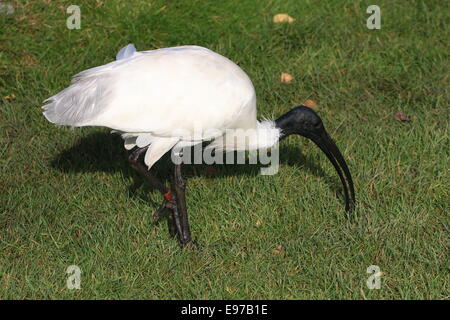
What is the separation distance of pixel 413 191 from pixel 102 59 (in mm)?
2923

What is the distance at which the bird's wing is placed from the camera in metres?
4.68

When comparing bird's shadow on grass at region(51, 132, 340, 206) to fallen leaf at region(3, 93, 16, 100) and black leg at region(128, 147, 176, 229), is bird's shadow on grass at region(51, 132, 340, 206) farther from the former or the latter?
fallen leaf at region(3, 93, 16, 100)

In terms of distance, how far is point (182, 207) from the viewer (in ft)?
16.1

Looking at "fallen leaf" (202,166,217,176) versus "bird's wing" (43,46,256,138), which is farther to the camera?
"fallen leaf" (202,166,217,176)

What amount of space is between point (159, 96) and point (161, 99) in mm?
21

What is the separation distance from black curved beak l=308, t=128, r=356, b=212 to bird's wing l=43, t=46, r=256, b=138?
573 millimetres

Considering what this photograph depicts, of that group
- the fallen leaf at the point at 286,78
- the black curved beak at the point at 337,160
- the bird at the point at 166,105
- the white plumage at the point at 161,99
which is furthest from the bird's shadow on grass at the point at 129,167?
the fallen leaf at the point at 286,78

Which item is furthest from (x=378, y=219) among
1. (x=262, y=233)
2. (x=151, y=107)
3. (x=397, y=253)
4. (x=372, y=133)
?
(x=151, y=107)

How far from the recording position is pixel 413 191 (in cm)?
525

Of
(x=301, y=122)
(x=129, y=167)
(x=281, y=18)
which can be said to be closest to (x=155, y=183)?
(x=129, y=167)

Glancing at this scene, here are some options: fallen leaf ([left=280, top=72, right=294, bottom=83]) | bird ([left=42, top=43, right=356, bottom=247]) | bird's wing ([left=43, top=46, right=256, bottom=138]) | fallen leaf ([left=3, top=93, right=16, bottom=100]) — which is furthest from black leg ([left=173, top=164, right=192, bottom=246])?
fallen leaf ([left=3, top=93, right=16, bottom=100])

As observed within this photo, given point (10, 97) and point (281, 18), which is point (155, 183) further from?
point (281, 18)

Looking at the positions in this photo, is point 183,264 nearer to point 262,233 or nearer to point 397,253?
point 262,233

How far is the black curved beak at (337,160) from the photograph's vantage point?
5.04m
